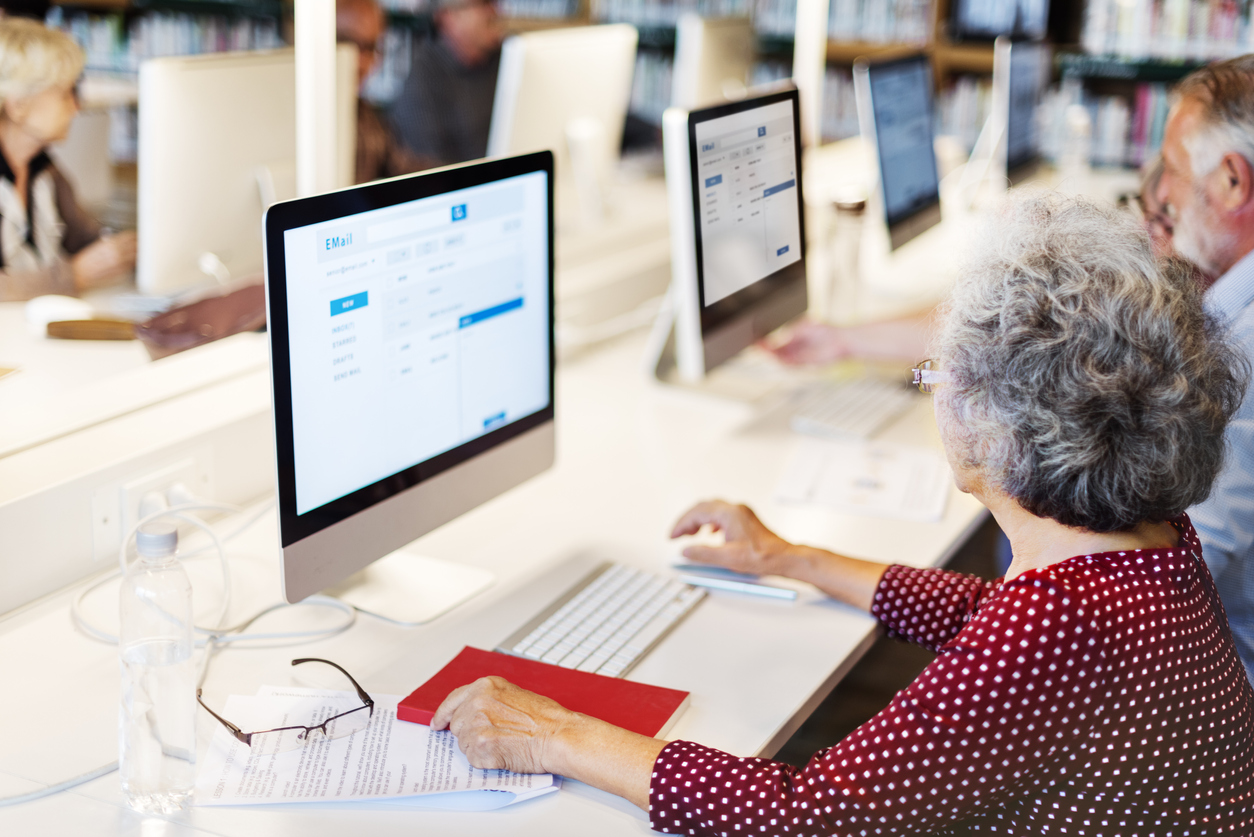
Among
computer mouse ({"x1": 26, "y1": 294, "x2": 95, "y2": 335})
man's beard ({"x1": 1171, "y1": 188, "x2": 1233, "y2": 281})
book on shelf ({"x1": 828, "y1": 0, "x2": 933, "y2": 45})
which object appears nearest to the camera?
man's beard ({"x1": 1171, "y1": 188, "x2": 1233, "y2": 281})

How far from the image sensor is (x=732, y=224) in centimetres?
188

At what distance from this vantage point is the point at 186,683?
3.49 ft

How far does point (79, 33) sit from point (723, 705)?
549 centimetres

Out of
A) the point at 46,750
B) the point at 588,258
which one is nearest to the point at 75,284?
the point at 588,258

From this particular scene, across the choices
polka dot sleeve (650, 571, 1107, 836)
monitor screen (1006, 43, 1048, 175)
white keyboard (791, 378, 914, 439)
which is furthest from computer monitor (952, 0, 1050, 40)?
polka dot sleeve (650, 571, 1107, 836)

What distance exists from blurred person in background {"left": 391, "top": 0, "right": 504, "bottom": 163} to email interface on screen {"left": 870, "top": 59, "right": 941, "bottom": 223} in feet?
6.15

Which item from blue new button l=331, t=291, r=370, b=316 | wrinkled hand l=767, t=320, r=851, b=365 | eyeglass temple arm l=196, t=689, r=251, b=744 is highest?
blue new button l=331, t=291, r=370, b=316

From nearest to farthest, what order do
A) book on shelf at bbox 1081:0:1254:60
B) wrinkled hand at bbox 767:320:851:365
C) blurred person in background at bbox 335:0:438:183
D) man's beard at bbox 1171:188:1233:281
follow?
man's beard at bbox 1171:188:1233:281 → wrinkled hand at bbox 767:320:851:365 → blurred person in background at bbox 335:0:438:183 → book on shelf at bbox 1081:0:1254:60

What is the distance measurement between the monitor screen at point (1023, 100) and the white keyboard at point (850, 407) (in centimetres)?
168

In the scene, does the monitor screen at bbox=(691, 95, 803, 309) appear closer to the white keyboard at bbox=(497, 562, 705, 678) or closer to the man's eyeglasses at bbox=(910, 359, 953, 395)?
the white keyboard at bbox=(497, 562, 705, 678)

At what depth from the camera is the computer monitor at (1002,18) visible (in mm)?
4555

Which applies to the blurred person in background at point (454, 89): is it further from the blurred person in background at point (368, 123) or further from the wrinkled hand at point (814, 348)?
the wrinkled hand at point (814, 348)

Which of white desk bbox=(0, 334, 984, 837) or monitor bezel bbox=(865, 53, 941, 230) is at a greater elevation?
monitor bezel bbox=(865, 53, 941, 230)

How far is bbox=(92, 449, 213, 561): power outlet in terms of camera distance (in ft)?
4.57
